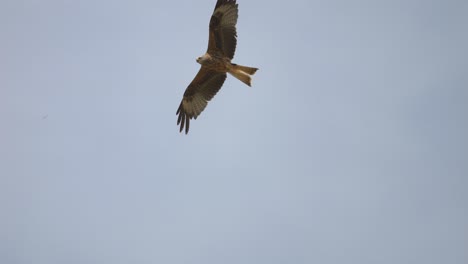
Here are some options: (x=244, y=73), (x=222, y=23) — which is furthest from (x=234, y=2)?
(x=244, y=73)

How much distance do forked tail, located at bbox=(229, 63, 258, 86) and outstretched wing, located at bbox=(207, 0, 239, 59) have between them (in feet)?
0.84

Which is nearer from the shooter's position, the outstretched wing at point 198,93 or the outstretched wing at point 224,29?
the outstretched wing at point 224,29

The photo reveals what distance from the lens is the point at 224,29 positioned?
529 inches

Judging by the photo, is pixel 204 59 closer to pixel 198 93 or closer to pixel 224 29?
pixel 224 29

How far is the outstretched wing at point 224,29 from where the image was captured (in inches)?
527

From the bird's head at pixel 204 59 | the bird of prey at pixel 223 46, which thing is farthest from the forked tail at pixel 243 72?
the bird's head at pixel 204 59

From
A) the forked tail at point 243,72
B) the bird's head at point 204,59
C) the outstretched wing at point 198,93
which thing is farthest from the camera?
the outstretched wing at point 198,93

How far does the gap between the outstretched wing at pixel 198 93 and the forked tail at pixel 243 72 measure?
2.35 ft

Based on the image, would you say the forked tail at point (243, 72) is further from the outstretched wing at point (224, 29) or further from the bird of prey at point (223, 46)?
the outstretched wing at point (224, 29)

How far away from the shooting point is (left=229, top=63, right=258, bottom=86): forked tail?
13285 millimetres

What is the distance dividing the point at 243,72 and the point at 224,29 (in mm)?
956

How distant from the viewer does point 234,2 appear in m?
13.6

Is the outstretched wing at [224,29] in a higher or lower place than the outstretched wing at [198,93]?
higher

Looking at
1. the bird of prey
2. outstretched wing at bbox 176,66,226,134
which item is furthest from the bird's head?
outstretched wing at bbox 176,66,226,134
